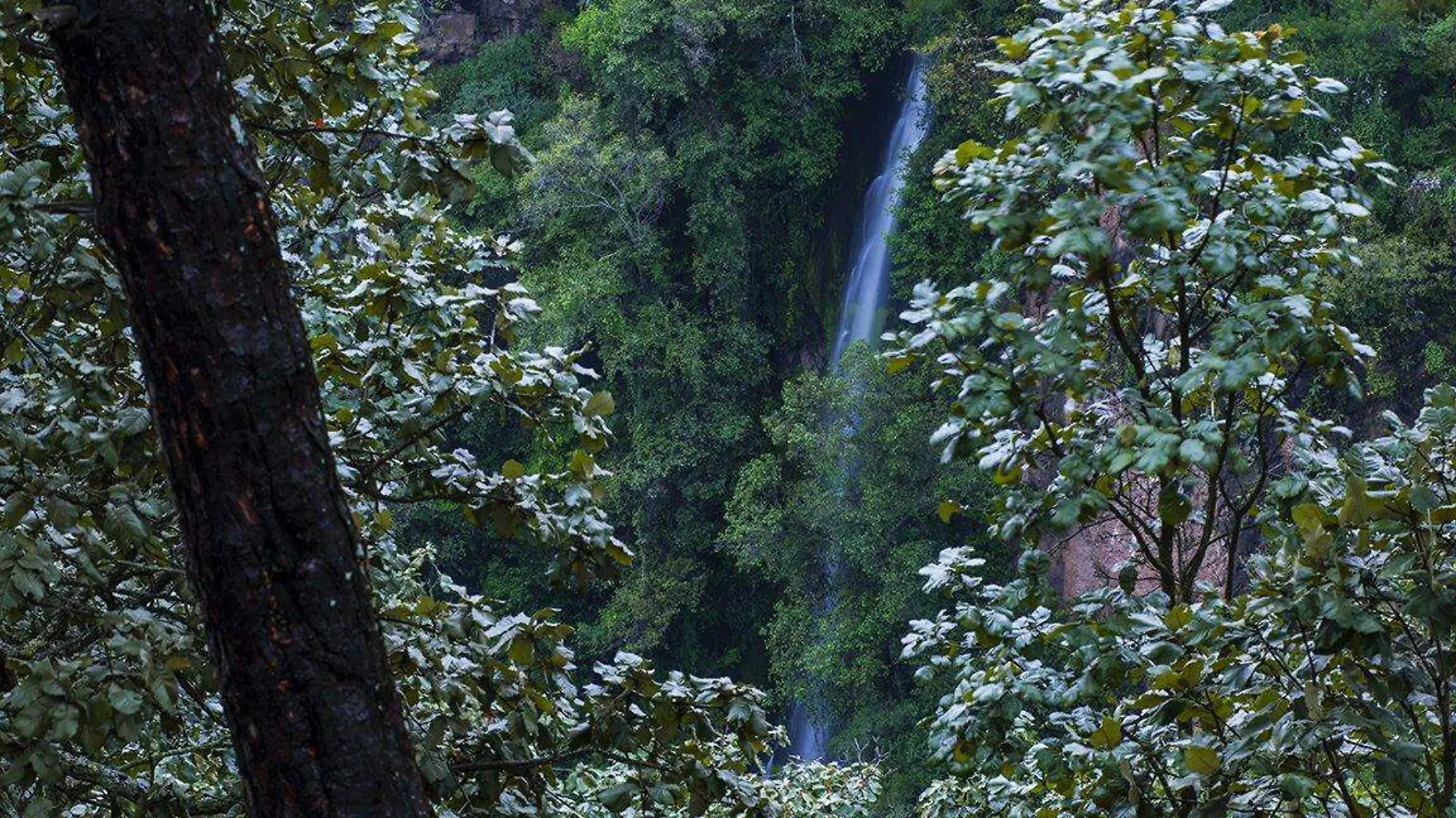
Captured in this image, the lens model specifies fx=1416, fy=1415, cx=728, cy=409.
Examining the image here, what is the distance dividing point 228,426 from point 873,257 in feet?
51.0

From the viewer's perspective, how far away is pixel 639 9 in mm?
16531

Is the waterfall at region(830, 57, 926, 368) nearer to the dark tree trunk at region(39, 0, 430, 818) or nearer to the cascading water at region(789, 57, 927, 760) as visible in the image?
the cascading water at region(789, 57, 927, 760)

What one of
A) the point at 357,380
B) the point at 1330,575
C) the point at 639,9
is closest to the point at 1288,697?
the point at 1330,575

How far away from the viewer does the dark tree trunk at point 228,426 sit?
1894 millimetres

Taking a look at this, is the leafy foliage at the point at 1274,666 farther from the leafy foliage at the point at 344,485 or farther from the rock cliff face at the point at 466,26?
the rock cliff face at the point at 466,26

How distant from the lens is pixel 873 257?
56.2 feet

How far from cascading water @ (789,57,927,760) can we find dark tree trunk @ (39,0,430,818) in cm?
1466

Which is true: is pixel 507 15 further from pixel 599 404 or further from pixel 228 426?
pixel 228 426

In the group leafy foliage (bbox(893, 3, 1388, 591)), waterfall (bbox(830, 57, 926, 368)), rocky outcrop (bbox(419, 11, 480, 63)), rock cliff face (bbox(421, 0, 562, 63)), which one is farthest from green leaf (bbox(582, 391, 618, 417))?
rocky outcrop (bbox(419, 11, 480, 63))

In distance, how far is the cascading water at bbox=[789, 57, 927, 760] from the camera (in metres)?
16.7

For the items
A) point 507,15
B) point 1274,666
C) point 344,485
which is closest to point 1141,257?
point 1274,666

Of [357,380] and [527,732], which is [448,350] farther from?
[527,732]

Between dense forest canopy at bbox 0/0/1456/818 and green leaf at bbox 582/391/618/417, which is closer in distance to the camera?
dense forest canopy at bbox 0/0/1456/818

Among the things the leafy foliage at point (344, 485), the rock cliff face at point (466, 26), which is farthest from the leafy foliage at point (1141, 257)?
the rock cliff face at point (466, 26)
